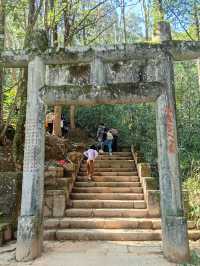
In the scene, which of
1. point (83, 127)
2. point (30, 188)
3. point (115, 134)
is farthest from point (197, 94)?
point (30, 188)

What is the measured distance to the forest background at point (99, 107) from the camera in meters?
9.61

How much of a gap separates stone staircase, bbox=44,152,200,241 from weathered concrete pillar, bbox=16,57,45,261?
63.8 inches

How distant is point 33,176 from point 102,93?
2.23 meters

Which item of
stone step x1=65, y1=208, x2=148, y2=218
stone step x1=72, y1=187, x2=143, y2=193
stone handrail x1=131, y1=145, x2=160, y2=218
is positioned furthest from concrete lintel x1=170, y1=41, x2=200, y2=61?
stone step x1=72, y1=187, x2=143, y2=193

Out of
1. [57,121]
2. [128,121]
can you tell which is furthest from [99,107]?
[57,121]

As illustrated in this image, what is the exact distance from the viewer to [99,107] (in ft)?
62.8

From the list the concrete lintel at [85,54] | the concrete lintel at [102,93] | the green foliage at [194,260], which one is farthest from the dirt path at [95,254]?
the concrete lintel at [85,54]

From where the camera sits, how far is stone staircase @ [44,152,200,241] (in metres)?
7.69

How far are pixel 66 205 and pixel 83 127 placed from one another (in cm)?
988

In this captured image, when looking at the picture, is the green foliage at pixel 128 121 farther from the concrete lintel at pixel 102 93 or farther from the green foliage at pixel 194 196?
the concrete lintel at pixel 102 93

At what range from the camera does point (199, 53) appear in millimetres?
6883

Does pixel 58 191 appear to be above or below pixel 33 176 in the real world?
below

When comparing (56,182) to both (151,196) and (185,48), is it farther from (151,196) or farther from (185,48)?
(185,48)

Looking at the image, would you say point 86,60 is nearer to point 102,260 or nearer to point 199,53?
point 199,53
